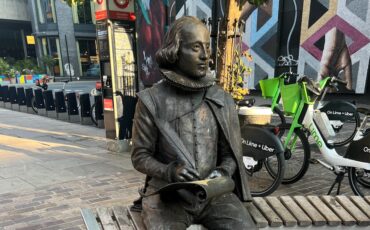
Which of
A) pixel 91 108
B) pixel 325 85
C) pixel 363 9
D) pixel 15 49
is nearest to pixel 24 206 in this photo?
pixel 325 85

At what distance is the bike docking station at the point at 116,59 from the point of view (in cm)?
594

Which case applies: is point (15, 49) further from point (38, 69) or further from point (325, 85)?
point (325, 85)

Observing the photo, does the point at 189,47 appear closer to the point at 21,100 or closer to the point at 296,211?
the point at 296,211

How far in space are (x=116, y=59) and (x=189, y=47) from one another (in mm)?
4442

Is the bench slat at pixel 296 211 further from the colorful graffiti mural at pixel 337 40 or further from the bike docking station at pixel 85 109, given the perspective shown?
the colorful graffiti mural at pixel 337 40

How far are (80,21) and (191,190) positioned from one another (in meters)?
38.2

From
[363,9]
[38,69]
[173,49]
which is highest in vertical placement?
[363,9]

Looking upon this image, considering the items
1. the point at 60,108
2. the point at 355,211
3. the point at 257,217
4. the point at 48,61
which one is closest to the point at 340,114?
the point at 355,211

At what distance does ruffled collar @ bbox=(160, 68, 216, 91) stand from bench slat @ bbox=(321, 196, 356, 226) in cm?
147

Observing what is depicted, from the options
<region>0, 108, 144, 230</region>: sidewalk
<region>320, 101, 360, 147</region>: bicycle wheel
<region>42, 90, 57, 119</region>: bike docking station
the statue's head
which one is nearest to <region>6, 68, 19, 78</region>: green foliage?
<region>42, 90, 57, 119</region>: bike docking station

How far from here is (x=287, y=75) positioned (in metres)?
5.86

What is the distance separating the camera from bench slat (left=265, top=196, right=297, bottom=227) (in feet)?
7.62

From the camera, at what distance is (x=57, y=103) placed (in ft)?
36.2

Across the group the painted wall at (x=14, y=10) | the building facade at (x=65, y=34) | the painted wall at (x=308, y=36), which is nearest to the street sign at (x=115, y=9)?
the painted wall at (x=308, y=36)
